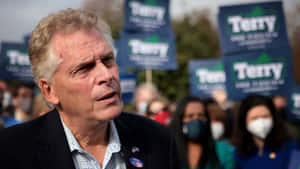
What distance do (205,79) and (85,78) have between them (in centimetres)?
723

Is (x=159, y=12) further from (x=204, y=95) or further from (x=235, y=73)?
(x=235, y=73)

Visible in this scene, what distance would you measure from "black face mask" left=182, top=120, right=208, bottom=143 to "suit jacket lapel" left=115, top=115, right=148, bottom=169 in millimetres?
1988

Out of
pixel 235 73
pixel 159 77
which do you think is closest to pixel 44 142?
pixel 235 73

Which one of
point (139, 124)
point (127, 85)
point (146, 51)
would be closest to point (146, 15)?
point (146, 51)

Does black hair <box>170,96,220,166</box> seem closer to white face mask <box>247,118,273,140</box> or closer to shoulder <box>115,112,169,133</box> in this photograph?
white face mask <box>247,118,273,140</box>

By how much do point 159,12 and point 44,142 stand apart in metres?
7.12

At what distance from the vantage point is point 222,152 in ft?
12.8

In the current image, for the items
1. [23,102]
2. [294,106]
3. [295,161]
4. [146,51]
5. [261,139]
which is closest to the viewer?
[295,161]

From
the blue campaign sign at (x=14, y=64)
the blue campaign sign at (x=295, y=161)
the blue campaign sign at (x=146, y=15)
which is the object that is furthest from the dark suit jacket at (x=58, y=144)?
the blue campaign sign at (x=146, y=15)

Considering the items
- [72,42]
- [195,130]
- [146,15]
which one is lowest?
[195,130]

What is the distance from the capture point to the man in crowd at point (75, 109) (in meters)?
1.59

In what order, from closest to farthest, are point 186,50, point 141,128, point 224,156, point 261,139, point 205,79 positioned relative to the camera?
point 141,128 < point 224,156 < point 261,139 < point 205,79 < point 186,50

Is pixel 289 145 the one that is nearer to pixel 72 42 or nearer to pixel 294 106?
pixel 294 106

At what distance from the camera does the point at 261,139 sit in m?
4.18
